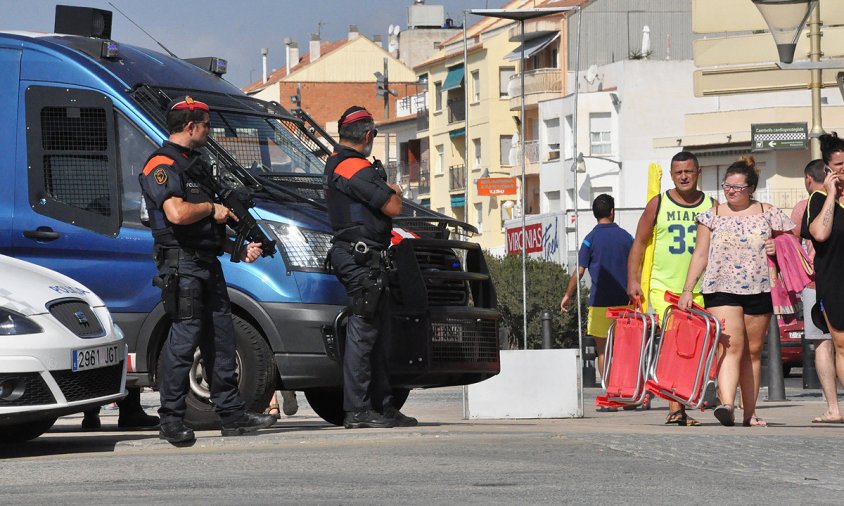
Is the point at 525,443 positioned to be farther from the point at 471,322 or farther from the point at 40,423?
the point at 40,423

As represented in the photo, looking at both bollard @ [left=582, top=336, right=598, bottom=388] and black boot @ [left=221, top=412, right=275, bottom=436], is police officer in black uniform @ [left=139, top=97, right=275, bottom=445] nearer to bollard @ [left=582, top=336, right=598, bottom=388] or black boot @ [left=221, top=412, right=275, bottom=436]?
black boot @ [left=221, top=412, right=275, bottom=436]

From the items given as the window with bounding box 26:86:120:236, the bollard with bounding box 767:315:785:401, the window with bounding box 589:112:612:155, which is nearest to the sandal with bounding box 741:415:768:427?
the window with bounding box 26:86:120:236

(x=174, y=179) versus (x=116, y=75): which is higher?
(x=116, y=75)

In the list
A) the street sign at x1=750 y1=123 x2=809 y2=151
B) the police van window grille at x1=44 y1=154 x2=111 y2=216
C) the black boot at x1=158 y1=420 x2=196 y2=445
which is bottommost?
the black boot at x1=158 y1=420 x2=196 y2=445

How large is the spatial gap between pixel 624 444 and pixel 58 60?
15.1ft

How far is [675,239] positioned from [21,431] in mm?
4815

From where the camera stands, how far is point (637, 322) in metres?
12.5

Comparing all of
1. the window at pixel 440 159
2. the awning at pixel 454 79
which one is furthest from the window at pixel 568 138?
the window at pixel 440 159

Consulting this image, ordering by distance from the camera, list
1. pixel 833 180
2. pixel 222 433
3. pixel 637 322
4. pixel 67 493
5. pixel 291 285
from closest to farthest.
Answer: pixel 67 493
pixel 222 433
pixel 291 285
pixel 833 180
pixel 637 322

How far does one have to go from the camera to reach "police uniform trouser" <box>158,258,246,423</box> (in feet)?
32.0

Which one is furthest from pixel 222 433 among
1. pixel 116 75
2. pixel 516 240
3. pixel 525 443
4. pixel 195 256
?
pixel 516 240

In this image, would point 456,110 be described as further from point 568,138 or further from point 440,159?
point 568,138

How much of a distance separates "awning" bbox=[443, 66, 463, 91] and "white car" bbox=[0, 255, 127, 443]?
7993cm

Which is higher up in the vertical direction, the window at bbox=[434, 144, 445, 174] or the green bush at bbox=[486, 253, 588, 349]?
the window at bbox=[434, 144, 445, 174]
